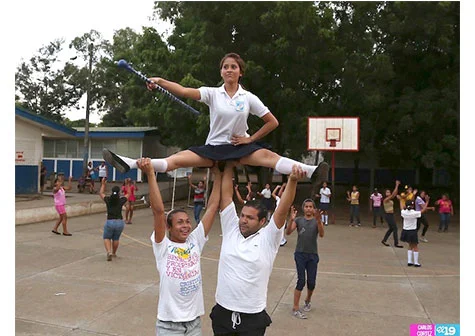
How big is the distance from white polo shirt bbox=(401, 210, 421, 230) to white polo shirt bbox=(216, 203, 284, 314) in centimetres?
678

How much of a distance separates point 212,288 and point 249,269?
425cm

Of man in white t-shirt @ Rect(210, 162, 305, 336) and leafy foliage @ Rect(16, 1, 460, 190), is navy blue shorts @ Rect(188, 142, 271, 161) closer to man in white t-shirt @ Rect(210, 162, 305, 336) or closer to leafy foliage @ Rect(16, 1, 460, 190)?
man in white t-shirt @ Rect(210, 162, 305, 336)

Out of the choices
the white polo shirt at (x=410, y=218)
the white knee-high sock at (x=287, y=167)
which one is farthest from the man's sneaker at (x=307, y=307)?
the white polo shirt at (x=410, y=218)

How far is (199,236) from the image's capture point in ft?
11.4

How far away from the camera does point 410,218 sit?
30.4 ft

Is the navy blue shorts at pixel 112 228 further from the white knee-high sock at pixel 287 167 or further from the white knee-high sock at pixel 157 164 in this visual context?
the white knee-high sock at pixel 287 167

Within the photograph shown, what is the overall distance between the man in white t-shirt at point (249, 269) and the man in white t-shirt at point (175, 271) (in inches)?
7.2

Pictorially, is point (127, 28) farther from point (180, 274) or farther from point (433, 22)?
point (180, 274)

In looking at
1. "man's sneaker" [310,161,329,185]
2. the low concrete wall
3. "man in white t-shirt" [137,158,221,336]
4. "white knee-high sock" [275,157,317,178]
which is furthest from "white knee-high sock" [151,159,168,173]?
the low concrete wall

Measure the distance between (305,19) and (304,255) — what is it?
11.6 meters

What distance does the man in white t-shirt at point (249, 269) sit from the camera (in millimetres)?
3133

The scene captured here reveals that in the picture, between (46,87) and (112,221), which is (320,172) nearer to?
(112,221)

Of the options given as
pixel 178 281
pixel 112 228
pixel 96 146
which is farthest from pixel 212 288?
pixel 96 146

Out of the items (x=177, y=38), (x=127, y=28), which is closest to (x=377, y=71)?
(x=177, y=38)
